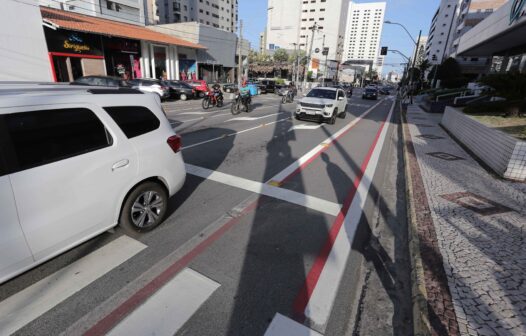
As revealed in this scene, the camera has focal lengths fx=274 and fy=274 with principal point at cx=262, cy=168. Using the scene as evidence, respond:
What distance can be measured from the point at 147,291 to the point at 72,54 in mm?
27476

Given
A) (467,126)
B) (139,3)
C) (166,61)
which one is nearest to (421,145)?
(467,126)

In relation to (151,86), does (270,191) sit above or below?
below

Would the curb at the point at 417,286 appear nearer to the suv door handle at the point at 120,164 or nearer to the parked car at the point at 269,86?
the suv door handle at the point at 120,164

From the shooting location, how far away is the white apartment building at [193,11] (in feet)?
260

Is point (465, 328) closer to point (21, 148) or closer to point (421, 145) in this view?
point (21, 148)

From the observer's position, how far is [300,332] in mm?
2469

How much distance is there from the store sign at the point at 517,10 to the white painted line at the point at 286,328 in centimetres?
1822

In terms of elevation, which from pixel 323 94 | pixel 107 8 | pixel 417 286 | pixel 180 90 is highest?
pixel 107 8

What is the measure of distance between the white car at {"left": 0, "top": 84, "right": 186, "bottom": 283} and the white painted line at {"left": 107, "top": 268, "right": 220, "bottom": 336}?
104 cm

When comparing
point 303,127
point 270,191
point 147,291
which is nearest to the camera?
point 147,291

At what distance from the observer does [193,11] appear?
80312 millimetres

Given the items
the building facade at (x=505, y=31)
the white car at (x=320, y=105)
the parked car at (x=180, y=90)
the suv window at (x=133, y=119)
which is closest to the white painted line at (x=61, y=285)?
the suv window at (x=133, y=119)

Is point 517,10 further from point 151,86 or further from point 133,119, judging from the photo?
point 151,86

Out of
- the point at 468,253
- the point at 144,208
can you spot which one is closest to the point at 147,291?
the point at 144,208
